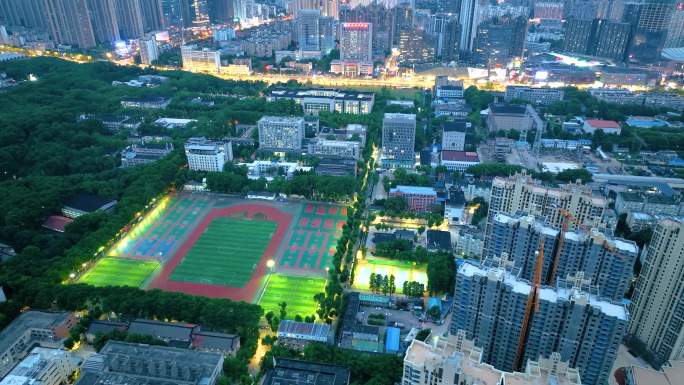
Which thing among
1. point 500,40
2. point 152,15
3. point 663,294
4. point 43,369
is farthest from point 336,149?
point 152,15

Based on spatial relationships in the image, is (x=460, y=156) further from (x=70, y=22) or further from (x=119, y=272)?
(x=70, y=22)

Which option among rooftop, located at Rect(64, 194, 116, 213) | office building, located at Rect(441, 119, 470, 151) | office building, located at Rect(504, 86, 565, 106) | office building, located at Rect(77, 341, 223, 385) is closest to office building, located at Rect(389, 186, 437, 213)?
office building, located at Rect(441, 119, 470, 151)

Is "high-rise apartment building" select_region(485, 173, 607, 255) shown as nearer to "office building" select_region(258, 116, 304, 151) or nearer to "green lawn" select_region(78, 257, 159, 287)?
"green lawn" select_region(78, 257, 159, 287)

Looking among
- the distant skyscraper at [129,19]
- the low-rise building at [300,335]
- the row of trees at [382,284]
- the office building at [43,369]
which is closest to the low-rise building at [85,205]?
the office building at [43,369]

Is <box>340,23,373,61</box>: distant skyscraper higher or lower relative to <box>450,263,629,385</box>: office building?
higher

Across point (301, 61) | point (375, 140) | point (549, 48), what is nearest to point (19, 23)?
point (301, 61)
